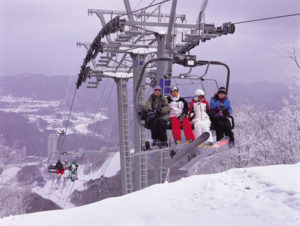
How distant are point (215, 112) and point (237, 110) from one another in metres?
19.5

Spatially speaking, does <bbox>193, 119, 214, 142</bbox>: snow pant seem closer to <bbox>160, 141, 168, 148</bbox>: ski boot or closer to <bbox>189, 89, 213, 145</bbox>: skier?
<bbox>189, 89, 213, 145</bbox>: skier

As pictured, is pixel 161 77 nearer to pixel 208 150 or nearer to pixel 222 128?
pixel 222 128

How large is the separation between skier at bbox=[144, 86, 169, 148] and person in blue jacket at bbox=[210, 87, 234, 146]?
982mm

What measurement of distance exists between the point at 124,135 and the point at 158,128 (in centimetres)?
1275

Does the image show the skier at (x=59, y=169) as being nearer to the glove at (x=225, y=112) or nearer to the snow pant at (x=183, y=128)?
the snow pant at (x=183, y=128)

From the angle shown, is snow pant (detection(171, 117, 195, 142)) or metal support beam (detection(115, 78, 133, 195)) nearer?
snow pant (detection(171, 117, 195, 142))

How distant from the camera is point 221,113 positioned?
8781 millimetres

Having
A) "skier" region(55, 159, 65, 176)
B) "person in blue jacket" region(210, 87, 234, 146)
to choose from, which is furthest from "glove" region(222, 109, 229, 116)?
"skier" region(55, 159, 65, 176)

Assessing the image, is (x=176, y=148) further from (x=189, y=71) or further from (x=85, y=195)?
(x=85, y=195)

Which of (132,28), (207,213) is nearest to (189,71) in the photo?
(207,213)

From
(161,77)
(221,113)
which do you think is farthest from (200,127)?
(161,77)

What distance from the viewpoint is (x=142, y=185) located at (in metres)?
17.9

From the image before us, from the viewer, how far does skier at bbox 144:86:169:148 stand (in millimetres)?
8648

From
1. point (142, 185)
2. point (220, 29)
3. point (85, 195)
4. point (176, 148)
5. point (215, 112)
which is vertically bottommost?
point (85, 195)
